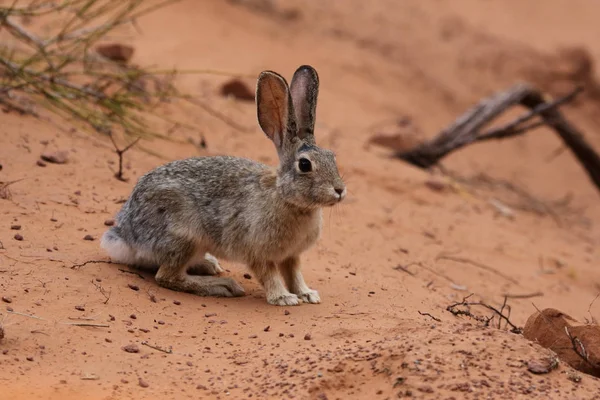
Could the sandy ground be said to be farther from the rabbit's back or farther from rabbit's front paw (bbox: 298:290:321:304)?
the rabbit's back

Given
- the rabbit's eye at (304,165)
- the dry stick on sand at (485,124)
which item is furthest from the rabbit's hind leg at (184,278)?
the dry stick on sand at (485,124)

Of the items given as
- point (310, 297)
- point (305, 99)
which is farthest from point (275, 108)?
point (310, 297)

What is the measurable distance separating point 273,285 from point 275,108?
111 cm

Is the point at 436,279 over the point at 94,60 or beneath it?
beneath

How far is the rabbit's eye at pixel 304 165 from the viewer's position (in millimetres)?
5570

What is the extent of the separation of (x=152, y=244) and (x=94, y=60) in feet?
12.0

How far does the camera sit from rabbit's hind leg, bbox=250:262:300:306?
567 centimetres

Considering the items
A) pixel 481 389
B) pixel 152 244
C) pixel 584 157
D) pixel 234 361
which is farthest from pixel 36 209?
pixel 584 157

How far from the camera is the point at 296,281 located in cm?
586

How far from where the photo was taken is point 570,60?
15.8m

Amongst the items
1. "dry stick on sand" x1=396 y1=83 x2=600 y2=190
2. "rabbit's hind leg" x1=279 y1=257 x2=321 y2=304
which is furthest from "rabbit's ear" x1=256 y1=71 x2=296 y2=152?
"dry stick on sand" x1=396 y1=83 x2=600 y2=190

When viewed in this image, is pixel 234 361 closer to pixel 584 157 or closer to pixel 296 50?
pixel 584 157

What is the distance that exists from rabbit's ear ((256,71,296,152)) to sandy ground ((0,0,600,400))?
107 cm

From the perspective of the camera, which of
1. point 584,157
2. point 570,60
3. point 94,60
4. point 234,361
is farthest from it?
point 570,60
